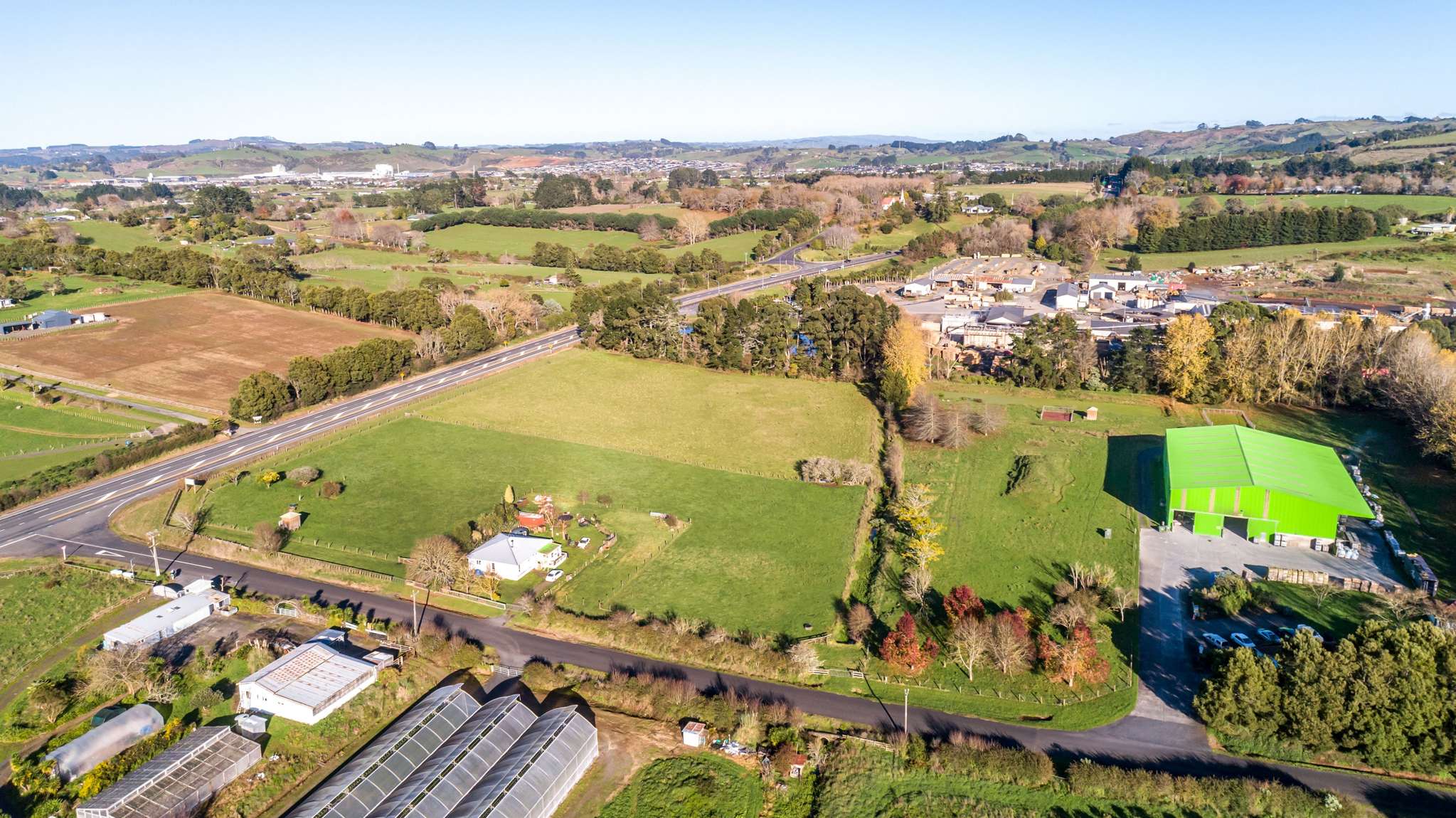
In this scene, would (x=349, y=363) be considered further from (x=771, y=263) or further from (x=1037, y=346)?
(x=771, y=263)

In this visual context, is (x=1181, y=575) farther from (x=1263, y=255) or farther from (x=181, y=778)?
(x=1263, y=255)

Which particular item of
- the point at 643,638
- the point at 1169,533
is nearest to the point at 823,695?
the point at 643,638

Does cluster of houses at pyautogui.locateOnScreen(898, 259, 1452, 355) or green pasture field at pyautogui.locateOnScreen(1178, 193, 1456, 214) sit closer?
cluster of houses at pyautogui.locateOnScreen(898, 259, 1452, 355)

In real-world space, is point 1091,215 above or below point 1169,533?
above

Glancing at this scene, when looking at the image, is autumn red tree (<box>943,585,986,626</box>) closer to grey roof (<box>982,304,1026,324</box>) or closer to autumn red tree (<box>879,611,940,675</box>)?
autumn red tree (<box>879,611,940,675</box>)

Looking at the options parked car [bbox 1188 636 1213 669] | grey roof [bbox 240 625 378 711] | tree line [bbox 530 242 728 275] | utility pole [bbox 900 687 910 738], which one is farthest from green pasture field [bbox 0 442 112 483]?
tree line [bbox 530 242 728 275]

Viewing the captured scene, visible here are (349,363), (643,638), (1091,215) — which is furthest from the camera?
(1091,215)
